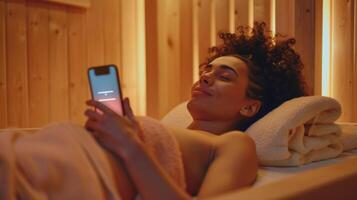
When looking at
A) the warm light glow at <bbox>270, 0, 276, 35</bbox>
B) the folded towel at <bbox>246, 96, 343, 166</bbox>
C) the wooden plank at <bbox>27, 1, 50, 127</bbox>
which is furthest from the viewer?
the warm light glow at <bbox>270, 0, 276, 35</bbox>

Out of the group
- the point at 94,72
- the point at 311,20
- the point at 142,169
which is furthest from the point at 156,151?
the point at 311,20

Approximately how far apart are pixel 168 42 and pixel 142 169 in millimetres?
1616

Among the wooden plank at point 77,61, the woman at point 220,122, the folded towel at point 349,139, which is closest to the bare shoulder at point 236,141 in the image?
the woman at point 220,122

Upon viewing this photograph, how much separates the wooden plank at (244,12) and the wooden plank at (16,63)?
3.55 feet

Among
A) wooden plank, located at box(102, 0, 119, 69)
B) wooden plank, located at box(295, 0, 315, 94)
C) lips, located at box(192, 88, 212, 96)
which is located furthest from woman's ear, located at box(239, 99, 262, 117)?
wooden plank, located at box(102, 0, 119, 69)

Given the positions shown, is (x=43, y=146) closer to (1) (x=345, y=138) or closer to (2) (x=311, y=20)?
(1) (x=345, y=138)

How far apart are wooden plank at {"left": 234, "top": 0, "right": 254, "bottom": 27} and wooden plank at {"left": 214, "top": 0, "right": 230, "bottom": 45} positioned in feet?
0.17

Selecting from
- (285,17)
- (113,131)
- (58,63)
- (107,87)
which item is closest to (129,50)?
(58,63)

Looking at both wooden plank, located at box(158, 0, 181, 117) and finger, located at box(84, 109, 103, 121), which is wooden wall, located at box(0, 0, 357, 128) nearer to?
wooden plank, located at box(158, 0, 181, 117)

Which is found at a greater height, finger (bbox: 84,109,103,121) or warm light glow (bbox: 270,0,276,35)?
warm light glow (bbox: 270,0,276,35)

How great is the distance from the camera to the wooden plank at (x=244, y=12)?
224 centimetres

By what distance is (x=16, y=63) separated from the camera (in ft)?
6.14

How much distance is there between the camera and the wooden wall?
1.89 metres

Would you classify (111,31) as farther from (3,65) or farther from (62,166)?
(62,166)
